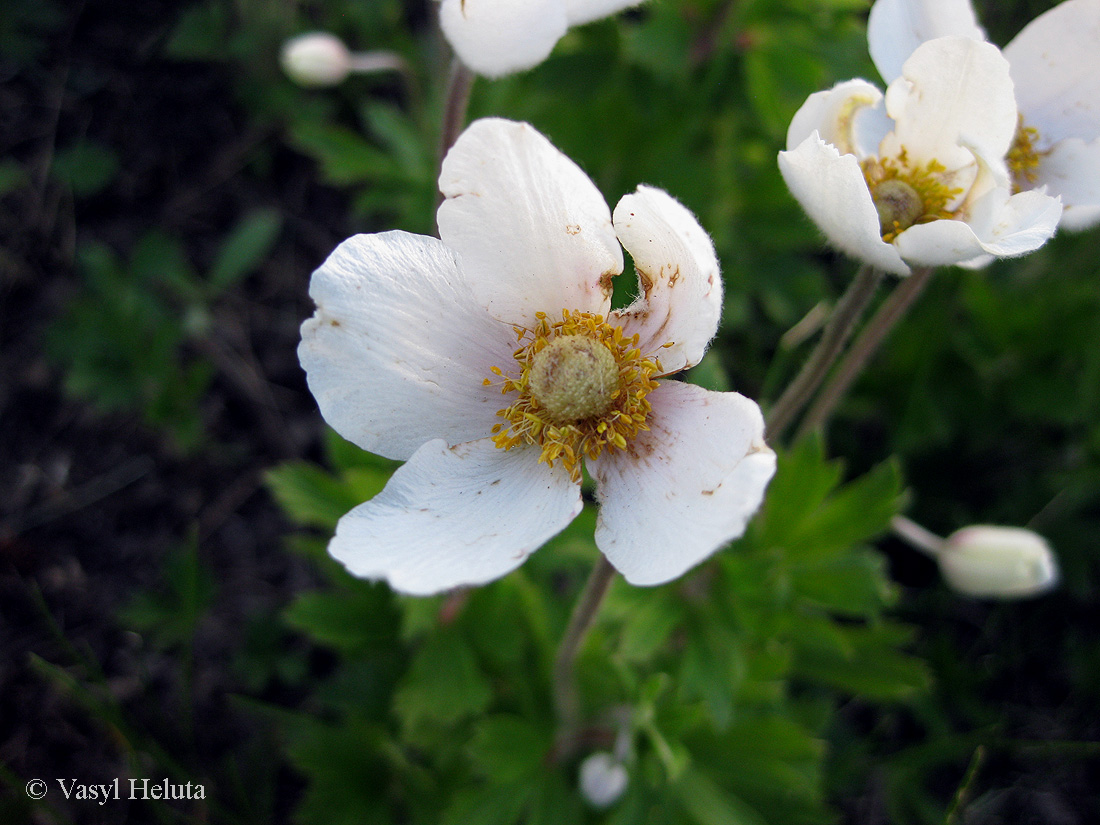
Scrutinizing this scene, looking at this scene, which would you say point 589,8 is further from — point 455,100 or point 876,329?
point 876,329

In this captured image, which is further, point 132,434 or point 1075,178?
point 132,434

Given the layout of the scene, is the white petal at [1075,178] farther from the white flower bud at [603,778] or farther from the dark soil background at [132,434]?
the dark soil background at [132,434]

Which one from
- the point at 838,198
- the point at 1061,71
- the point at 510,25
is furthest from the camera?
the point at 1061,71

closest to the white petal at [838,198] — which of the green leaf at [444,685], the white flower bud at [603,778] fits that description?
the white flower bud at [603,778]

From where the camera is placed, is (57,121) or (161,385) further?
(57,121)

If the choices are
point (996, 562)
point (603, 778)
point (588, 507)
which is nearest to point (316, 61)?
point (588, 507)

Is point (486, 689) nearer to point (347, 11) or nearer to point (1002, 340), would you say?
point (1002, 340)

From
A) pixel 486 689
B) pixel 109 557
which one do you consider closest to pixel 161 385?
pixel 109 557

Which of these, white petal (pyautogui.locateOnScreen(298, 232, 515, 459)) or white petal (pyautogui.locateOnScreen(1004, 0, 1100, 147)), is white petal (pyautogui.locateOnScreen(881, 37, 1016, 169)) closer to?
white petal (pyautogui.locateOnScreen(1004, 0, 1100, 147))
